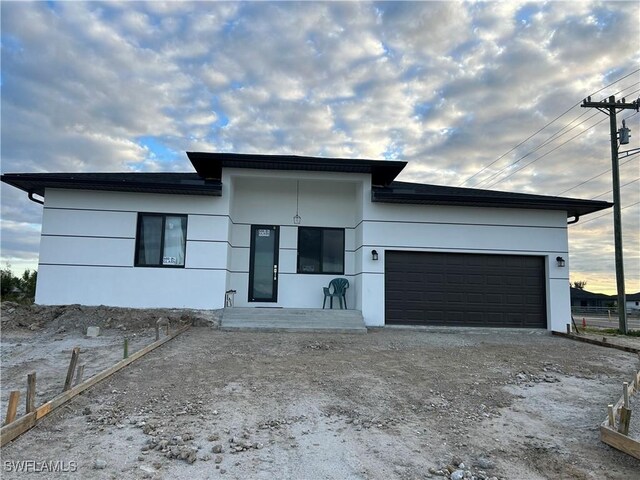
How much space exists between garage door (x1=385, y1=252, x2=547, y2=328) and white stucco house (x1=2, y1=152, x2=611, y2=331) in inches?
1.1

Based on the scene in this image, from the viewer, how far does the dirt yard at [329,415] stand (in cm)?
321

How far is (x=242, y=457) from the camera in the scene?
130 inches

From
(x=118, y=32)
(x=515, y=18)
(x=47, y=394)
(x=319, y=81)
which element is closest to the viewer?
(x=47, y=394)

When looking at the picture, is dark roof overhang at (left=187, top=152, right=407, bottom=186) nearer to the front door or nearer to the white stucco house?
the white stucco house

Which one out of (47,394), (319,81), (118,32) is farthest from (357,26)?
(47,394)

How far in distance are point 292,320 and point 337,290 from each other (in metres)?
2.11

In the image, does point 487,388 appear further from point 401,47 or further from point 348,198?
point 401,47

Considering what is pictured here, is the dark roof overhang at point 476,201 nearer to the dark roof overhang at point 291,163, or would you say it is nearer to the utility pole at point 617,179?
the dark roof overhang at point 291,163

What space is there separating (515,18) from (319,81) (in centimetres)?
524

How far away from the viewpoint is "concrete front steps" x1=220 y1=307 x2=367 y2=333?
938cm

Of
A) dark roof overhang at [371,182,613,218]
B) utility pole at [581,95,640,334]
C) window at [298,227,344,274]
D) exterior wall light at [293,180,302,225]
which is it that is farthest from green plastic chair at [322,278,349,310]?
utility pole at [581,95,640,334]

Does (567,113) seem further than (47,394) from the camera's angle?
Yes

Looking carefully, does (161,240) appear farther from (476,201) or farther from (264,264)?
(476,201)

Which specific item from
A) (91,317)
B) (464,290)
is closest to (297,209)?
(464,290)
